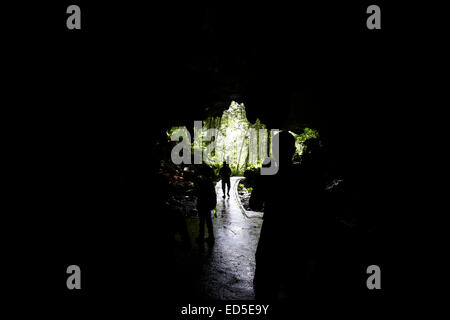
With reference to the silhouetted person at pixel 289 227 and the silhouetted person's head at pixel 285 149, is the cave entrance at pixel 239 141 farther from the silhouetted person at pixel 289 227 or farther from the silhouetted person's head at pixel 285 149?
the silhouetted person at pixel 289 227

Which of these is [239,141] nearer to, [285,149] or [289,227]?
[285,149]

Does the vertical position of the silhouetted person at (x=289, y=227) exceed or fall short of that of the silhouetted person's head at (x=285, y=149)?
it falls short

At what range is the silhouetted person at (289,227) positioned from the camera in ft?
7.18

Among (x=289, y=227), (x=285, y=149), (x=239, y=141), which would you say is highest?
(x=239, y=141)

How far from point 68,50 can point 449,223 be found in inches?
145

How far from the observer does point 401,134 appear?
1907 mm

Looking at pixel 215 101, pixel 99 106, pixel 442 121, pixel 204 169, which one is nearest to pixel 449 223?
pixel 442 121

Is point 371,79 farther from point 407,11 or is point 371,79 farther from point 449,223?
point 449,223

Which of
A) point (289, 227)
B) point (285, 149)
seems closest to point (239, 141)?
point (285, 149)

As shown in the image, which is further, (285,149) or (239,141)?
(239,141)

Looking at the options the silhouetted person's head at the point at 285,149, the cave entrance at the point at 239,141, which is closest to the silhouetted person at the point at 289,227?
the silhouetted person's head at the point at 285,149

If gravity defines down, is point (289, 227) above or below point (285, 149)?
below

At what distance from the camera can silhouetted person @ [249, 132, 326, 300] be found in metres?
2.19

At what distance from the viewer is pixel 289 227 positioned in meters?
2.21
